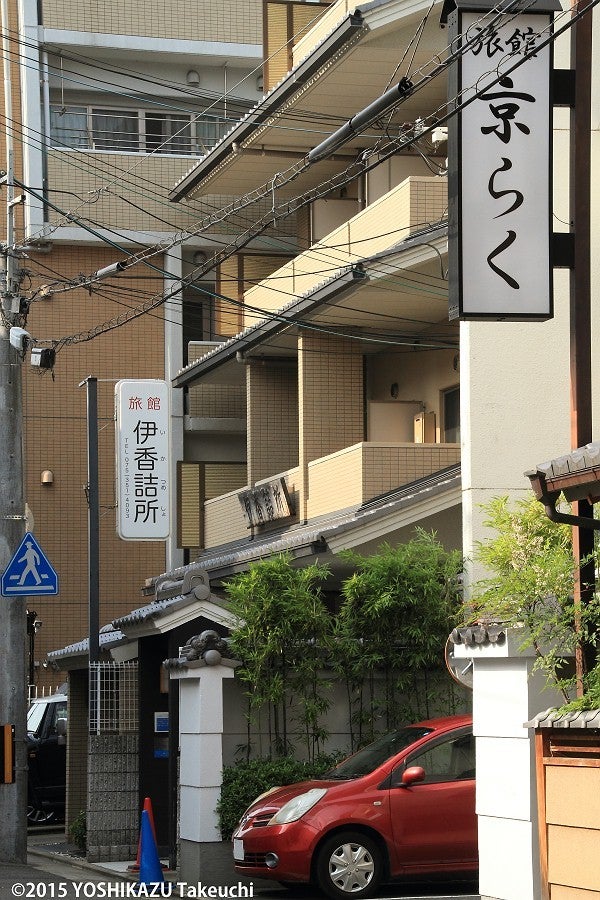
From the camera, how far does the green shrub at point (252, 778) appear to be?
15.8 m

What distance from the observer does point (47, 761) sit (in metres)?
27.2

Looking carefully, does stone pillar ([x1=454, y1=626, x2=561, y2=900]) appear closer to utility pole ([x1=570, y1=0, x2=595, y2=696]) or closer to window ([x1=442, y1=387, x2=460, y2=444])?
utility pole ([x1=570, y1=0, x2=595, y2=696])

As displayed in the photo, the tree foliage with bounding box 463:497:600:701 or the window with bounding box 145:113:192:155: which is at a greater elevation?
the window with bounding box 145:113:192:155

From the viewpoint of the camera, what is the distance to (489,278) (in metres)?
11.5

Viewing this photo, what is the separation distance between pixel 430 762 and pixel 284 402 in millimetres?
13112

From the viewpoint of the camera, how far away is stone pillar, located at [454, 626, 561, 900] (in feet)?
35.5

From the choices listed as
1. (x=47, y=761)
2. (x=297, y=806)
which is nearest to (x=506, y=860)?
(x=297, y=806)

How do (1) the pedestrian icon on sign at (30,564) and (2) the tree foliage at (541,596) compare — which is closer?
(2) the tree foliage at (541,596)

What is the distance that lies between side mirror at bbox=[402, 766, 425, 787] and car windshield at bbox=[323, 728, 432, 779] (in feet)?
1.36

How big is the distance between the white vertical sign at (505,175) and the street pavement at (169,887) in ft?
19.3

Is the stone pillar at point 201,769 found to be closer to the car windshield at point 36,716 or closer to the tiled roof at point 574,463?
the tiled roof at point 574,463

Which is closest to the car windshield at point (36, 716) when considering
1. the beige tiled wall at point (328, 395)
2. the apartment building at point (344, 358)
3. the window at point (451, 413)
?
the apartment building at point (344, 358)

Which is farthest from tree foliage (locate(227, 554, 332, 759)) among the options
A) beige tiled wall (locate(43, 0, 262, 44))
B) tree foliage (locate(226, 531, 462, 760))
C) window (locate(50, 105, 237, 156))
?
beige tiled wall (locate(43, 0, 262, 44))

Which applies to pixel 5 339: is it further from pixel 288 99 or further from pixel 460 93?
pixel 460 93
